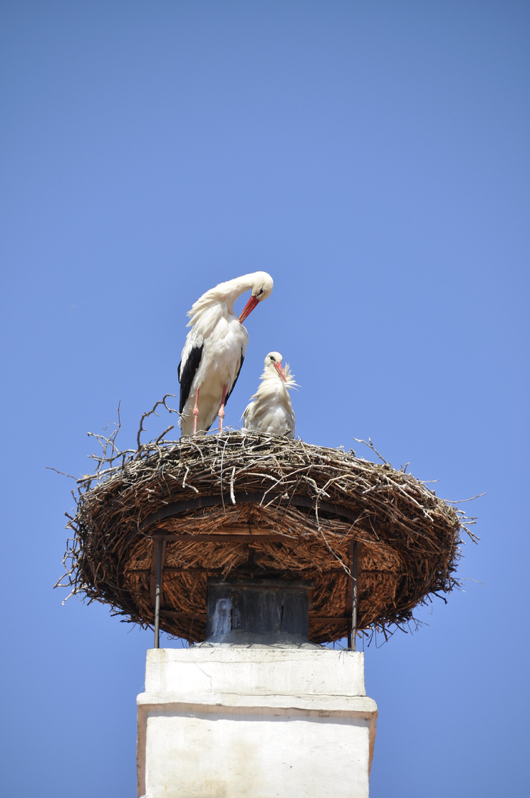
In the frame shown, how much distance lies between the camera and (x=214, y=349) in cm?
983

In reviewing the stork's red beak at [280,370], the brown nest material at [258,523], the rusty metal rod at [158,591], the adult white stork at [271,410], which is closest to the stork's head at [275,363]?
the stork's red beak at [280,370]

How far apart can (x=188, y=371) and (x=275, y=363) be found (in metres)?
0.83

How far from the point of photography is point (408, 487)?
7.38 m

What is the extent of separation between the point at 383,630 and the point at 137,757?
244 cm

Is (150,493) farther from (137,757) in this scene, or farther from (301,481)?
(137,757)

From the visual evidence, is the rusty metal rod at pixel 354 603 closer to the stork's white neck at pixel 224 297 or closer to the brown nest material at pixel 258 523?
the brown nest material at pixel 258 523

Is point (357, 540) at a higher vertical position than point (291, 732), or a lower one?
higher

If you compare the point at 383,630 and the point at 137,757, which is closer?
the point at 137,757

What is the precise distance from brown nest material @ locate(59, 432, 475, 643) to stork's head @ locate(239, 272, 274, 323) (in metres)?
2.85

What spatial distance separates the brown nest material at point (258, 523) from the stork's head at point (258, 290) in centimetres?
285

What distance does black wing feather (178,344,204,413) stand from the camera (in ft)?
32.5

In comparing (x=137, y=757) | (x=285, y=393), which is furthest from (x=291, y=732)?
(x=285, y=393)

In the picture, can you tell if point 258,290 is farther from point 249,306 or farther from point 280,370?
point 280,370

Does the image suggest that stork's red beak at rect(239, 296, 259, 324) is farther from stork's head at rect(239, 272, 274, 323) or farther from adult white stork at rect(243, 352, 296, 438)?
adult white stork at rect(243, 352, 296, 438)
